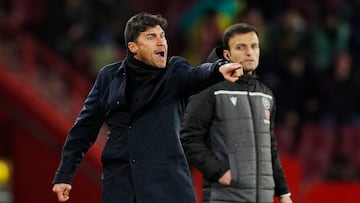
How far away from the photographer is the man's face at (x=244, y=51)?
697 cm

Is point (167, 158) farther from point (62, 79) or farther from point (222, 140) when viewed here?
point (62, 79)

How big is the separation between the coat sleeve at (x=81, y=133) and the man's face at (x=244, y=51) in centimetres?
91

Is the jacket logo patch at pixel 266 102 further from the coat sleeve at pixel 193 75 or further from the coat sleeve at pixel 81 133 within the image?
the coat sleeve at pixel 81 133

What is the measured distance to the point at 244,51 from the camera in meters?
6.99

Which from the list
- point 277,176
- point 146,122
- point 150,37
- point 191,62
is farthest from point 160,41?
point 191,62

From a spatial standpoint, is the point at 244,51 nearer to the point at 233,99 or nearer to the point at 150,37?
the point at 233,99

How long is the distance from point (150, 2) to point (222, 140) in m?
8.37

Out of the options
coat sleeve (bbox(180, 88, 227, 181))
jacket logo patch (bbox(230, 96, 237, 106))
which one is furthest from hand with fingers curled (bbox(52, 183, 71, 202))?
jacket logo patch (bbox(230, 96, 237, 106))

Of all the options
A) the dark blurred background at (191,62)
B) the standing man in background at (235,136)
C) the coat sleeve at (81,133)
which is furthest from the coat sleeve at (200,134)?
the dark blurred background at (191,62)

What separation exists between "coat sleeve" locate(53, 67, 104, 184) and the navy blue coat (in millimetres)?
94

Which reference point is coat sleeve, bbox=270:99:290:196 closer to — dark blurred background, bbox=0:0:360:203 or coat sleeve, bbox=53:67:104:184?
coat sleeve, bbox=53:67:104:184

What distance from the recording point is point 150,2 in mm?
15047

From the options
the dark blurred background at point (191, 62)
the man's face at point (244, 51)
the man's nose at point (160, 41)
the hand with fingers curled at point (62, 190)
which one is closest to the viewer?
the man's nose at point (160, 41)

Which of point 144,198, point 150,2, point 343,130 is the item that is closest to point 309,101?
point 343,130
